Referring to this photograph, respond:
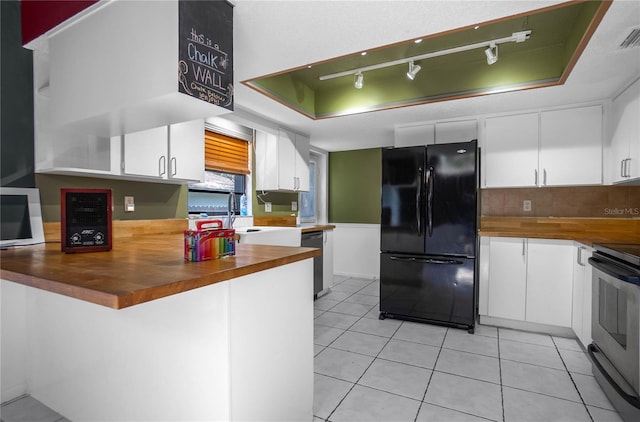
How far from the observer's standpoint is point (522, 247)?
314 centimetres

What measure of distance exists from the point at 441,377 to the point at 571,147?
2.68m

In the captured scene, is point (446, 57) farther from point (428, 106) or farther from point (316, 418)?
point (316, 418)

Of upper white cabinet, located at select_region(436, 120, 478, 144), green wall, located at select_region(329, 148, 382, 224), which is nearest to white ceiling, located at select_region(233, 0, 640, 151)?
upper white cabinet, located at select_region(436, 120, 478, 144)

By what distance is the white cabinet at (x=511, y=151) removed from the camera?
11.2 ft

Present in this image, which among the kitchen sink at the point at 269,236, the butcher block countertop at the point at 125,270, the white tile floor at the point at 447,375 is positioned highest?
the butcher block countertop at the point at 125,270

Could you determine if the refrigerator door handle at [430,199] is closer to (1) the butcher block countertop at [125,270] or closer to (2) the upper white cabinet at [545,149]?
(2) the upper white cabinet at [545,149]

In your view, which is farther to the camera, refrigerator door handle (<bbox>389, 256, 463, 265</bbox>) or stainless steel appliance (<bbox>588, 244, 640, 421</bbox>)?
refrigerator door handle (<bbox>389, 256, 463, 265</bbox>)

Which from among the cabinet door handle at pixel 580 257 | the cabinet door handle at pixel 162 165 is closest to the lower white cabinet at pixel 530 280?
the cabinet door handle at pixel 580 257

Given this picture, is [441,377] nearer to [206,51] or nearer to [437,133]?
[206,51]

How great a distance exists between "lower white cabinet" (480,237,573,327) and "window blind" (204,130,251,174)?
114 inches

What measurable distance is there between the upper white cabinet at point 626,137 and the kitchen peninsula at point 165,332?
2.88 meters

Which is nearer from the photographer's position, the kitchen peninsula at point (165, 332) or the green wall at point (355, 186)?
the kitchen peninsula at point (165, 332)

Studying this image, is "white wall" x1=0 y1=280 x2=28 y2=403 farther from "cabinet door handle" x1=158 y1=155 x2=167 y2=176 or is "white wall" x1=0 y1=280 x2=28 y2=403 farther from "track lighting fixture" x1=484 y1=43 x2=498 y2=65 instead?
"track lighting fixture" x1=484 y1=43 x2=498 y2=65

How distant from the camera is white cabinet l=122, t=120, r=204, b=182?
91.1 inches
